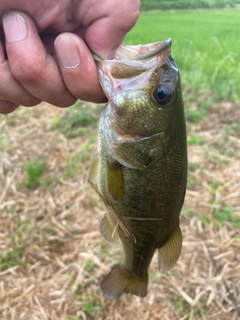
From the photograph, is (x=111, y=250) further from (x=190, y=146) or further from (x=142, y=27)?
(x=142, y=27)

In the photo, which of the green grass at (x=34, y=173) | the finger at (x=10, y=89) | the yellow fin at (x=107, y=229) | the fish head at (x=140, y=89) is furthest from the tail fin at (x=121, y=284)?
the green grass at (x=34, y=173)

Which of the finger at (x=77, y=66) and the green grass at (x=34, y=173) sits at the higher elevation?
the finger at (x=77, y=66)

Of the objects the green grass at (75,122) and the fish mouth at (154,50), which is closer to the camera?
the fish mouth at (154,50)

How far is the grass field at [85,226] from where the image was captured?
171 cm

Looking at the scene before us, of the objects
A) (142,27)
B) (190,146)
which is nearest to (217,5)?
(142,27)

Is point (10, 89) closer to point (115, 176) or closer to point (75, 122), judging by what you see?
point (115, 176)

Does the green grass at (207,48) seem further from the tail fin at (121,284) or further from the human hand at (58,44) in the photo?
the human hand at (58,44)

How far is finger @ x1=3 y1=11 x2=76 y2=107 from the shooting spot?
0.79 metres

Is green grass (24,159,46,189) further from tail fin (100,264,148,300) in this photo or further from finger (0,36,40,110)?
Answer: finger (0,36,40,110)

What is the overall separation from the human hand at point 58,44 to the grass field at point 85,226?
1161 mm

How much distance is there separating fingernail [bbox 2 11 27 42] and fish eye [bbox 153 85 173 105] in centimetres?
32

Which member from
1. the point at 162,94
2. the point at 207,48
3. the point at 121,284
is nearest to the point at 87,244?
the point at 121,284

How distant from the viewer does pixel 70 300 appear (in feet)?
5.71

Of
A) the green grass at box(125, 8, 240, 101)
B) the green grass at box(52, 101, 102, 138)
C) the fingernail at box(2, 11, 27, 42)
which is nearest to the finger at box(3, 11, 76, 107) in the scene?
the fingernail at box(2, 11, 27, 42)
